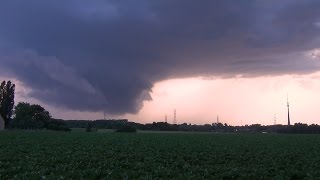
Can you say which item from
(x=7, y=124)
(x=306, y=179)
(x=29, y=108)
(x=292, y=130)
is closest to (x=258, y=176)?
(x=306, y=179)

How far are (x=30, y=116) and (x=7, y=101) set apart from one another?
1280cm

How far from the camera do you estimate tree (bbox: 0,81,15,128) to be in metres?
142

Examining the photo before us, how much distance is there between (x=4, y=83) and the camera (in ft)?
486

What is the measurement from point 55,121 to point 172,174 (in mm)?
136171

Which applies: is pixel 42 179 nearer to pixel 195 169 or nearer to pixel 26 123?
pixel 195 169

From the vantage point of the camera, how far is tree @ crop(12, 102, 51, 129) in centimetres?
14538

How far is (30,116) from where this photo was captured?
154 meters

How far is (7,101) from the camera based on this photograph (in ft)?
472

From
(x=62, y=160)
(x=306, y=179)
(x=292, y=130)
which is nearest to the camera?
(x=306, y=179)

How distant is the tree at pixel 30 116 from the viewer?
145 m

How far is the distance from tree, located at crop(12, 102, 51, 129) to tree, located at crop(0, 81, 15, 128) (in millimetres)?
5031

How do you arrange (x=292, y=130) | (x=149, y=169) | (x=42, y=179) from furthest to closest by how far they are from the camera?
(x=292, y=130), (x=149, y=169), (x=42, y=179)

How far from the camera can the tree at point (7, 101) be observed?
14175 centimetres

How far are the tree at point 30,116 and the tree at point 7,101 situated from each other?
503 centimetres
